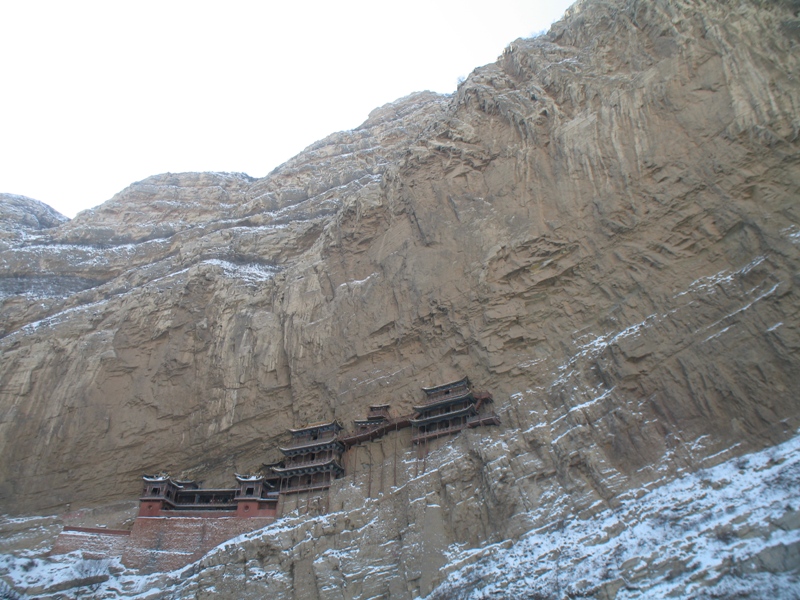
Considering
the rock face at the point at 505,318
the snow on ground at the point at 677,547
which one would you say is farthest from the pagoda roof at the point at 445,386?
the snow on ground at the point at 677,547

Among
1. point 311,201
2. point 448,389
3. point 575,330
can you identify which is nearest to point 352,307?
point 448,389

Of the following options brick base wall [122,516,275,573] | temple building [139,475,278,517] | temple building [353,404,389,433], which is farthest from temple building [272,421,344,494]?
brick base wall [122,516,275,573]

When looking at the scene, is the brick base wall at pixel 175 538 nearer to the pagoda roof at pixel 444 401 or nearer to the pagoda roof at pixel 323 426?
the pagoda roof at pixel 323 426

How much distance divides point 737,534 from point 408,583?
12.0m

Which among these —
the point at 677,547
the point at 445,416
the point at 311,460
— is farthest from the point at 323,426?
the point at 677,547

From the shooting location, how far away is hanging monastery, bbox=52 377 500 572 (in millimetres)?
29609

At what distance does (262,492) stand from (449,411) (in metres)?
10.8

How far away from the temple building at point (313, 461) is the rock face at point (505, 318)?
58.2 inches

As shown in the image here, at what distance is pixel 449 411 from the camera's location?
30.1 m

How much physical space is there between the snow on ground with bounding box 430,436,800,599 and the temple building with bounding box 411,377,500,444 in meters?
6.99

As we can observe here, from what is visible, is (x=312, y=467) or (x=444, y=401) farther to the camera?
(x=312, y=467)

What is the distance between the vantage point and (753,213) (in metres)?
24.8

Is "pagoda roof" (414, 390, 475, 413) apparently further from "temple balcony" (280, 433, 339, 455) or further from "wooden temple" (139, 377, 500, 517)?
"temple balcony" (280, 433, 339, 455)

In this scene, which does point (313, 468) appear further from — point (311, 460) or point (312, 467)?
point (311, 460)
